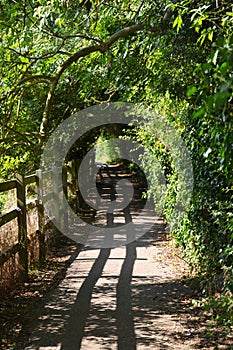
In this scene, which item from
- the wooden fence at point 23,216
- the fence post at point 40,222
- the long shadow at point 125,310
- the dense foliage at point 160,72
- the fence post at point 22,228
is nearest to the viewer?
the dense foliage at point 160,72

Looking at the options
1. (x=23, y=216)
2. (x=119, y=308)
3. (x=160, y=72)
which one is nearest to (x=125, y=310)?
(x=119, y=308)

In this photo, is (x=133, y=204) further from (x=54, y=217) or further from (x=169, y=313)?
(x=169, y=313)

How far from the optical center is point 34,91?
34.3ft

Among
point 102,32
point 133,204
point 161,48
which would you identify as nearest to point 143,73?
point 161,48

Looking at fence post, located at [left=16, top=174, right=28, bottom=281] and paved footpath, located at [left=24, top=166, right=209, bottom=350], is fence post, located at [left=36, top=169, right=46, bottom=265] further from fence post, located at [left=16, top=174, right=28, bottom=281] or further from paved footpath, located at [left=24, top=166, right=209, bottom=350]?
fence post, located at [left=16, top=174, right=28, bottom=281]

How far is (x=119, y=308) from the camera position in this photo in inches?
213

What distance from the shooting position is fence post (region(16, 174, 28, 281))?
6.60 m

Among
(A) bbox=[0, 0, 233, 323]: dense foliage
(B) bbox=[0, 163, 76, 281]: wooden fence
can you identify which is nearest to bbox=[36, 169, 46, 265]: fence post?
(B) bbox=[0, 163, 76, 281]: wooden fence

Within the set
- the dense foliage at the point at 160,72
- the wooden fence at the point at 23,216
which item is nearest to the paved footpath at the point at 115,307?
the dense foliage at the point at 160,72

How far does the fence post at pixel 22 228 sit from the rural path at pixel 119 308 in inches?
22.5

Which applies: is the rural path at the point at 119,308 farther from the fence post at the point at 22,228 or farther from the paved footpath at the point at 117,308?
the fence post at the point at 22,228

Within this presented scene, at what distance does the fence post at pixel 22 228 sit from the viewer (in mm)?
6598

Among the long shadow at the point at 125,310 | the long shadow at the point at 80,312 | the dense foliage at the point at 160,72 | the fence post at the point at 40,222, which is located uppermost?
the dense foliage at the point at 160,72

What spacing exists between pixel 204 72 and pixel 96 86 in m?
6.47
